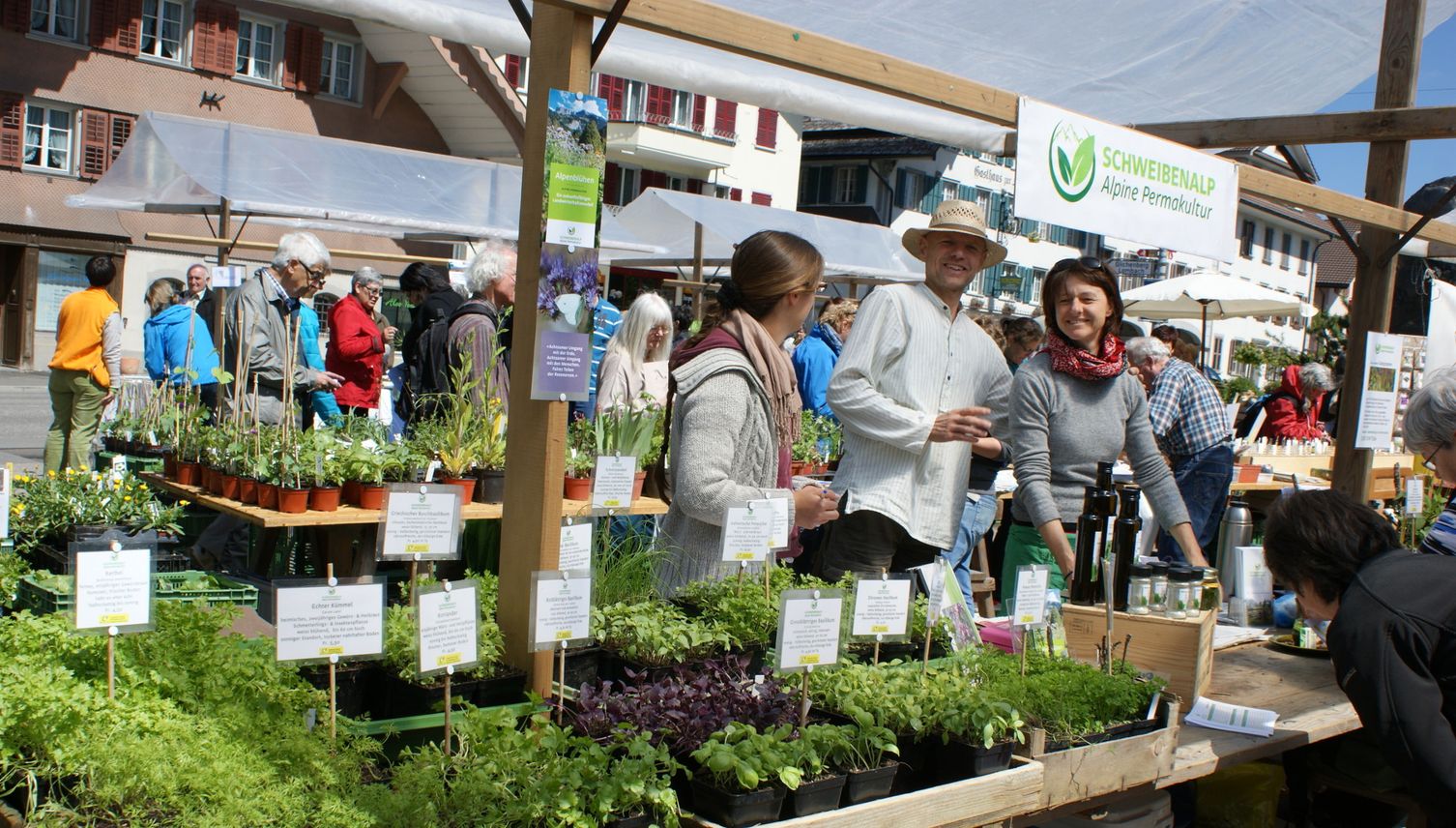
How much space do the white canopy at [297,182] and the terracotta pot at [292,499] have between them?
2.67 m

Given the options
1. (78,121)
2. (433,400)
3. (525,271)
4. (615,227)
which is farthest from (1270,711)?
(78,121)

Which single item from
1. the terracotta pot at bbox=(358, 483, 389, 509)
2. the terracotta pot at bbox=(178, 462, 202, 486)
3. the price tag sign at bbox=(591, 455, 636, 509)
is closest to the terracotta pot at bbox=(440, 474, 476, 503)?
the terracotta pot at bbox=(358, 483, 389, 509)

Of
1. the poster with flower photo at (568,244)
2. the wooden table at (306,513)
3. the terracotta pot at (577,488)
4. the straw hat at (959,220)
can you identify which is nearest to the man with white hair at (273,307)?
the wooden table at (306,513)

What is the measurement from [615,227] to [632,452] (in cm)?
551

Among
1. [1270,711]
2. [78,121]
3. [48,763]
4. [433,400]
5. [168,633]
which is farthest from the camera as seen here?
[78,121]

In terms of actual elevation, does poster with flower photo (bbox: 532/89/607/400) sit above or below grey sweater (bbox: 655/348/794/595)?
above

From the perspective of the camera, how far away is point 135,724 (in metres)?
1.84

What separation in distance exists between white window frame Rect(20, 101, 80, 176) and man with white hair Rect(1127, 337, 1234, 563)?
65.2 ft

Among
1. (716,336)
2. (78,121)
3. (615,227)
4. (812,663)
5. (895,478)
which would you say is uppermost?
(78,121)

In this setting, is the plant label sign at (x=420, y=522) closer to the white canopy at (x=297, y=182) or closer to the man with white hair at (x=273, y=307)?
the man with white hair at (x=273, y=307)

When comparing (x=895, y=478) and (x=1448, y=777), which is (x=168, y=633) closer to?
(x=895, y=478)

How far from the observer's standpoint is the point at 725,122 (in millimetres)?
29219

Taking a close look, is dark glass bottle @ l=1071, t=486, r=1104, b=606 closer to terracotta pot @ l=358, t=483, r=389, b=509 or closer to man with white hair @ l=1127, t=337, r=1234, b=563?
man with white hair @ l=1127, t=337, r=1234, b=563

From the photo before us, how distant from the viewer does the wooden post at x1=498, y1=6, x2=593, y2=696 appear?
7.15 feet
